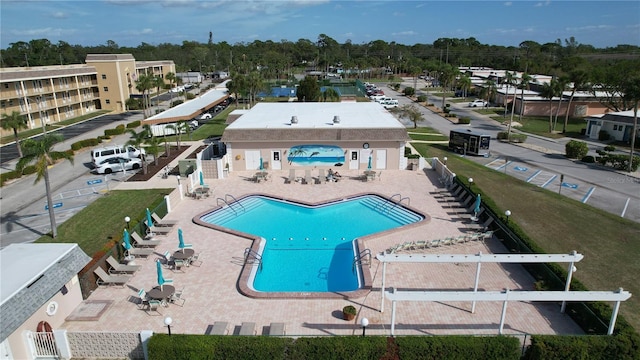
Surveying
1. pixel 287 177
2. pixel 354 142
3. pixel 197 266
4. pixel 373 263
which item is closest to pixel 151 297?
pixel 197 266

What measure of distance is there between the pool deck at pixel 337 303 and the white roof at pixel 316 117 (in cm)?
1226

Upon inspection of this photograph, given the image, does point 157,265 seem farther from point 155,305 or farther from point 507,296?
point 507,296

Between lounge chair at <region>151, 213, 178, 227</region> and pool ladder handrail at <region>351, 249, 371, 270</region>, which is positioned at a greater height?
lounge chair at <region>151, 213, 178, 227</region>

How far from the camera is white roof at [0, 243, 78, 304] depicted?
520 inches

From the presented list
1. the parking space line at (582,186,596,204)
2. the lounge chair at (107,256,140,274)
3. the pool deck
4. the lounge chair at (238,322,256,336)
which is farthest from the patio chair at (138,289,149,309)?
the parking space line at (582,186,596,204)

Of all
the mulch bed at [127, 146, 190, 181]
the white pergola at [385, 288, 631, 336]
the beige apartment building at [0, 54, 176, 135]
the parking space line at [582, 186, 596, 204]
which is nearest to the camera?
the white pergola at [385, 288, 631, 336]

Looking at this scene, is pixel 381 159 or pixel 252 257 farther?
pixel 381 159

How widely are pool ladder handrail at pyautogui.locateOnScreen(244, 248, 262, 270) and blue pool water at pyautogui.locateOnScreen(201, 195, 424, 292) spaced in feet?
1.33

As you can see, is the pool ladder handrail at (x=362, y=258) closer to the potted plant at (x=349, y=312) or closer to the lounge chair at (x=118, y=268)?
the potted plant at (x=349, y=312)

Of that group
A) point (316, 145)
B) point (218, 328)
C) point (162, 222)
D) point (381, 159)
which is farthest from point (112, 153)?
point (218, 328)

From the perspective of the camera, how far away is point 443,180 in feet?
99.8

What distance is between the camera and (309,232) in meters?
23.5

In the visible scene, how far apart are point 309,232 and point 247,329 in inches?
387

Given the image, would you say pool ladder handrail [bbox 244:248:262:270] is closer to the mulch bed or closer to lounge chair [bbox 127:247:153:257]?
lounge chair [bbox 127:247:153:257]
